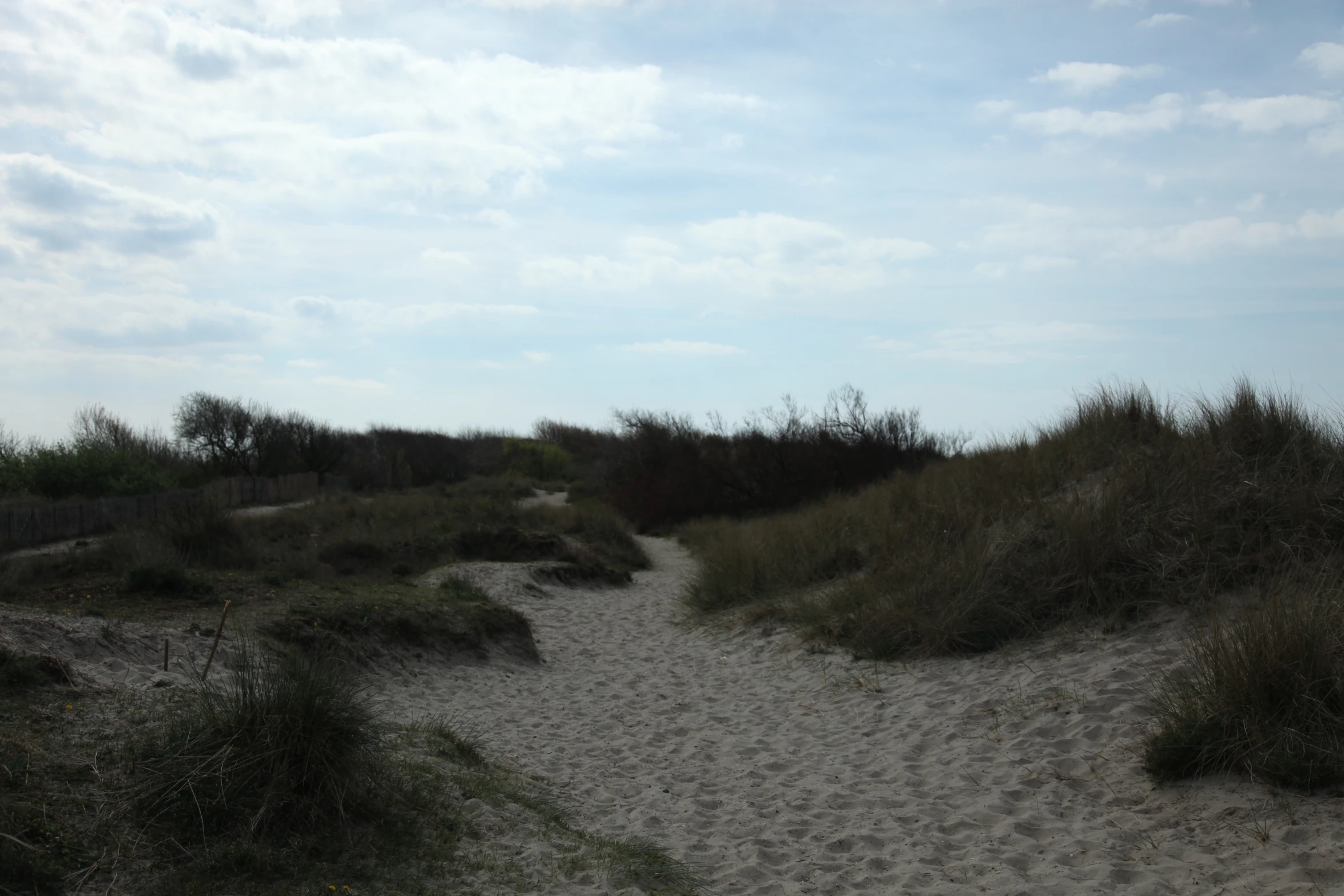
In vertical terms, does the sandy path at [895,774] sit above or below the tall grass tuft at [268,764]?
below

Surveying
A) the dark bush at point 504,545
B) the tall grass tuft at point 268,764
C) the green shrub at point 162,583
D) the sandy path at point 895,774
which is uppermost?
the green shrub at point 162,583

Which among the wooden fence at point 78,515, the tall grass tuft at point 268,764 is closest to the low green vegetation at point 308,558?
the wooden fence at point 78,515

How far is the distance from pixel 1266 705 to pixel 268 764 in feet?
17.1

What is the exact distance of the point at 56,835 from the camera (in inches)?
136

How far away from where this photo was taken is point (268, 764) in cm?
407

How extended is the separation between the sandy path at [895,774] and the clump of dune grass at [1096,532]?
0.54 metres

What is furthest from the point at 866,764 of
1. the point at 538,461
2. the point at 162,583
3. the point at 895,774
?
the point at 538,461

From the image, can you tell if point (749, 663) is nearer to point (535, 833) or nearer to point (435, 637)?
point (435, 637)

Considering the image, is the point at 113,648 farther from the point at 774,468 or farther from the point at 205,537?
the point at 774,468

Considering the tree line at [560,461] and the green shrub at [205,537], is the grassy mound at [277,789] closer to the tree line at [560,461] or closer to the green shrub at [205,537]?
the green shrub at [205,537]

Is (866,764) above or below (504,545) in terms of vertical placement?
below

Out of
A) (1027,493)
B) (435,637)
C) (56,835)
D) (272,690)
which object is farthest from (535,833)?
(1027,493)

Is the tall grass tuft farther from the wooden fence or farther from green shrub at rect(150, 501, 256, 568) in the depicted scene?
the wooden fence

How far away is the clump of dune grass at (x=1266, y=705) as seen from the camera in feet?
15.1
